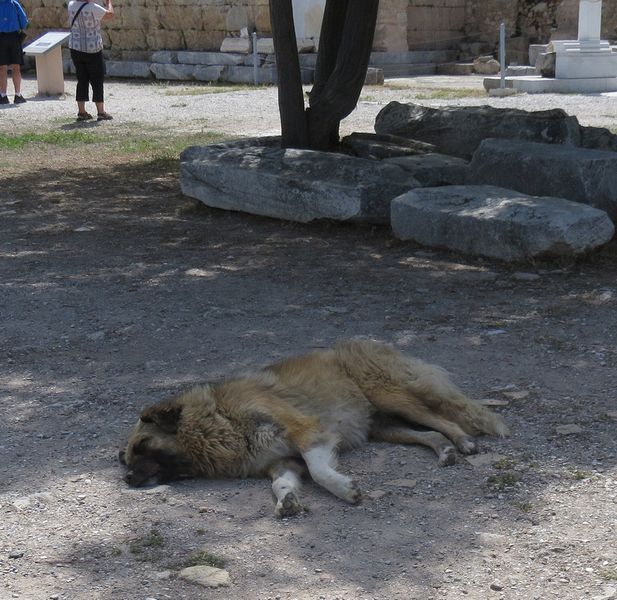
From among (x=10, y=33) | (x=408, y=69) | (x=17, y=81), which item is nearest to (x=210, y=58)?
(x=408, y=69)

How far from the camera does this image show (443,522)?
4.02m

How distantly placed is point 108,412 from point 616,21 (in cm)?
2222

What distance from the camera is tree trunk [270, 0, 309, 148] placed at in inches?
406

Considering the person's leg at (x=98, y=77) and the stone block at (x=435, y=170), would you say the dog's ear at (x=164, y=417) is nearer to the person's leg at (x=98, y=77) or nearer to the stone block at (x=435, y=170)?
the stone block at (x=435, y=170)

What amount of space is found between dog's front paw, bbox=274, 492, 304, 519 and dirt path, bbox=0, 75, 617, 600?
6cm

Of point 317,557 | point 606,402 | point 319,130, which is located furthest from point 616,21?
point 317,557

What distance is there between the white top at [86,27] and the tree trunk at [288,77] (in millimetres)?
5794

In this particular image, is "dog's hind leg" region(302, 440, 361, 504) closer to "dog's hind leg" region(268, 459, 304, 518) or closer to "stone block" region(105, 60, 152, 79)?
"dog's hind leg" region(268, 459, 304, 518)

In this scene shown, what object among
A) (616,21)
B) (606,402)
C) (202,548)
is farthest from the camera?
(616,21)

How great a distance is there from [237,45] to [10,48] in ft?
22.2

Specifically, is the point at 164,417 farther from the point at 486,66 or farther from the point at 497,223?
the point at 486,66

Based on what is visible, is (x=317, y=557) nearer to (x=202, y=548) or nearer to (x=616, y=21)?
(x=202, y=548)

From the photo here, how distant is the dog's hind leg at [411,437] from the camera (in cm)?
454

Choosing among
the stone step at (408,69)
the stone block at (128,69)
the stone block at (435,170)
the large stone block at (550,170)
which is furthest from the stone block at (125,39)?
the large stone block at (550,170)
